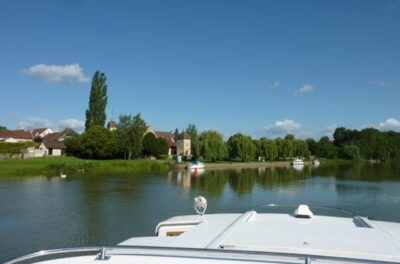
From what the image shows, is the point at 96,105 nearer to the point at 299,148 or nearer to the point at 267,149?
the point at 267,149

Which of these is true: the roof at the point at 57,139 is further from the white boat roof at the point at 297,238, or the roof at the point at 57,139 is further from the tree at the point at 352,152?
the white boat roof at the point at 297,238

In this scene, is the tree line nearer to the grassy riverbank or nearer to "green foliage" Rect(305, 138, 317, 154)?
the grassy riverbank

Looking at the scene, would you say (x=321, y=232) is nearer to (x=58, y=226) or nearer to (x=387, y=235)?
(x=387, y=235)

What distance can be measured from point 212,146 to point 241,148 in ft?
22.3

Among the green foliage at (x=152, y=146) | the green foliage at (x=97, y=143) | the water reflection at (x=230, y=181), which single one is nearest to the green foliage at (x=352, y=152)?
the green foliage at (x=152, y=146)

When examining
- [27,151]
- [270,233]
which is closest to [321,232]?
[270,233]

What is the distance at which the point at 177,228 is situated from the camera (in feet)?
15.8

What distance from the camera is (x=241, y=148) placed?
7312cm

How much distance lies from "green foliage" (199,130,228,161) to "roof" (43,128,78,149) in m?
22.5

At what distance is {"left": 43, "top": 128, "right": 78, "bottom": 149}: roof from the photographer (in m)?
69.7

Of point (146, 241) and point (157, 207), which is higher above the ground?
point (146, 241)

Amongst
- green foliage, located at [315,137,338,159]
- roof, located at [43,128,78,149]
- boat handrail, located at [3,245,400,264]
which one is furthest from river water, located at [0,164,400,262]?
green foliage, located at [315,137,338,159]

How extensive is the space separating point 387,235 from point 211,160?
2644 inches

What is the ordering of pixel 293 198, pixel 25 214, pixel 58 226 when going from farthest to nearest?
pixel 293 198
pixel 25 214
pixel 58 226
